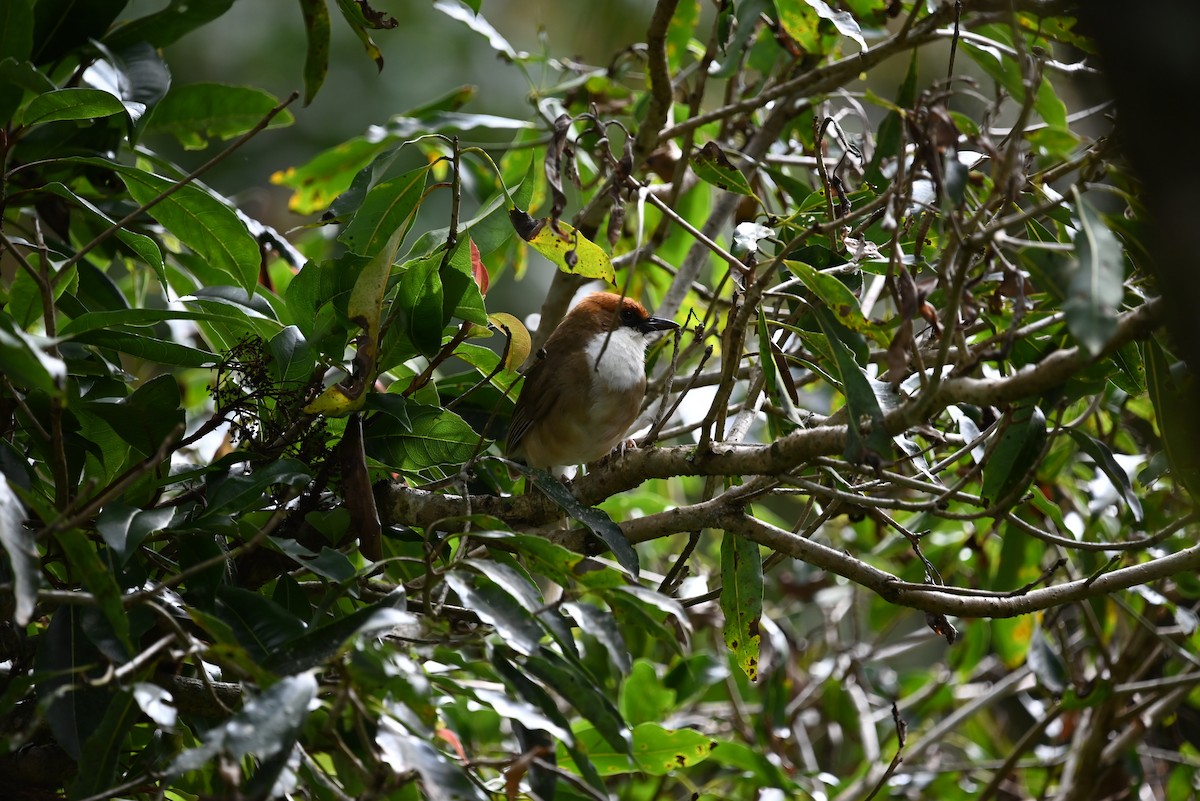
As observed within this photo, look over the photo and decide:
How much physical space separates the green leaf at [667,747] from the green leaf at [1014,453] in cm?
108

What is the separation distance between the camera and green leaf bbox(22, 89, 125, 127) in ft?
8.05

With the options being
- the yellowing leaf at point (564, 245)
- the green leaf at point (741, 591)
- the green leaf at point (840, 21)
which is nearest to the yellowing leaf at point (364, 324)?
the yellowing leaf at point (564, 245)

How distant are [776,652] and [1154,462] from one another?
1.71m

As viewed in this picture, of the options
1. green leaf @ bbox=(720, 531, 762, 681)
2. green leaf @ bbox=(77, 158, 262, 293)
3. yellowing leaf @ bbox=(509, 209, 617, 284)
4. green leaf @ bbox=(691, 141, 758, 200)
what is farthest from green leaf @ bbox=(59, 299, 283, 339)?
green leaf @ bbox=(720, 531, 762, 681)

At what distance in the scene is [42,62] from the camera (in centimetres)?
304

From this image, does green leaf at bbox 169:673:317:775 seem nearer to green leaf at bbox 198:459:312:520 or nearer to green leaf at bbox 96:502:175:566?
green leaf at bbox 96:502:175:566

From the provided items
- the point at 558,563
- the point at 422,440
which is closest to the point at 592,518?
the point at 558,563

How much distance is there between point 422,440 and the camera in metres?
2.62

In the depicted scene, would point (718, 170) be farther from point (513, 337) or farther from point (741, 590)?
point (741, 590)

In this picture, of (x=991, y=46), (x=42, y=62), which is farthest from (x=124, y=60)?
(x=991, y=46)

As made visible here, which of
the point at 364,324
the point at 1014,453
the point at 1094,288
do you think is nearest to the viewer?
the point at 1094,288

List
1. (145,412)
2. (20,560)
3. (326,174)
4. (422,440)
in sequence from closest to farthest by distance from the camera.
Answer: (20,560)
(145,412)
(422,440)
(326,174)

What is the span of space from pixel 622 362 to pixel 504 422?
52cm

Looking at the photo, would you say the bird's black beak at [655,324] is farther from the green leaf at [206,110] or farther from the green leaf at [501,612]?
the green leaf at [501,612]
